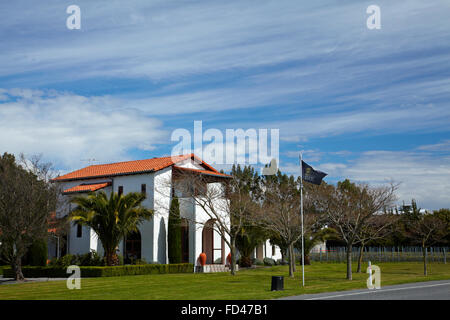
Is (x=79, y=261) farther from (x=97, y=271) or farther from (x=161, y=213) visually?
(x=161, y=213)

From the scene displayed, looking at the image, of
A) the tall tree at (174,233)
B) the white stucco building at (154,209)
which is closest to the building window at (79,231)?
the white stucco building at (154,209)

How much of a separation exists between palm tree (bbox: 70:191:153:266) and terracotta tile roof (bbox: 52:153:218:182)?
16.5ft

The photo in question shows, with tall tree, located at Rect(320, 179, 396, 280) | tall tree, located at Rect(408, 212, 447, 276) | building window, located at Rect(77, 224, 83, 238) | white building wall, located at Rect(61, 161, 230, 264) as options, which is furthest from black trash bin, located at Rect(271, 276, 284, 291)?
building window, located at Rect(77, 224, 83, 238)

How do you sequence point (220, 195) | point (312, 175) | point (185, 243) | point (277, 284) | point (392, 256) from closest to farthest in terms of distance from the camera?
1. point (277, 284)
2. point (312, 175)
3. point (220, 195)
4. point (185, 243)
5. point (392, 256)

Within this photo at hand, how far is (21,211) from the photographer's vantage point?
1160 inches

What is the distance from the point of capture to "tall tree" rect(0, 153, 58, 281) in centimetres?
2938

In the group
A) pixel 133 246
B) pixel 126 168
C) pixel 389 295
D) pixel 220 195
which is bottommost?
pixel 389 295

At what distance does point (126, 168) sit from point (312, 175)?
75.7 ft

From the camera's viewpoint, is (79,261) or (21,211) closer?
(21,211)

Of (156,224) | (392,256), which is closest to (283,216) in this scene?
(156,224)

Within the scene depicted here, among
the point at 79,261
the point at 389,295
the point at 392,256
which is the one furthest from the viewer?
the point at 392,256

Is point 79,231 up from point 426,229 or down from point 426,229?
up

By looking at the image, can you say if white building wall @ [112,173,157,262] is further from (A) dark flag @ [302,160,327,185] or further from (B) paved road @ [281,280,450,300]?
(B) paved road @ [281,280,450,300]

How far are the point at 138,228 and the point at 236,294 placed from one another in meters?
20.8
